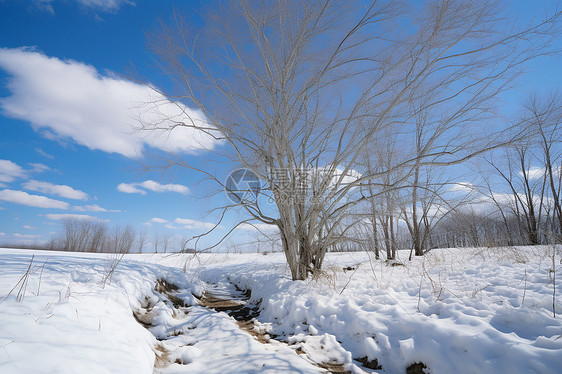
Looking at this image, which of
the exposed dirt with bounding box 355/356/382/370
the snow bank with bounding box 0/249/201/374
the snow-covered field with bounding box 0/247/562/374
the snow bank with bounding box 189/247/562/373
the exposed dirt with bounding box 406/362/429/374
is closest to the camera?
the snow bank with bounding box 0/249/201/374

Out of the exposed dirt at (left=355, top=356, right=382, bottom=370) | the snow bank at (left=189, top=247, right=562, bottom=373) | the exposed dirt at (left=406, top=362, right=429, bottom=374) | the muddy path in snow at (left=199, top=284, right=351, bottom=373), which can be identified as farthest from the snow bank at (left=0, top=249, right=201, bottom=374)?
the exposed dirt at (left=406, top=362, right=429, bottom=374)

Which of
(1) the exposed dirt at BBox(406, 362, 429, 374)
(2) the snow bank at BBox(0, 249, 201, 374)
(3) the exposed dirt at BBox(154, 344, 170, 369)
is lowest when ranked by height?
(3) the exposed dirt at BBox(154, 344, 170, 369)

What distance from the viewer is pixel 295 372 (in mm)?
2357

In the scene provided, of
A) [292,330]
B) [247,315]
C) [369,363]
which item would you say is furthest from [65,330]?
[247,315]

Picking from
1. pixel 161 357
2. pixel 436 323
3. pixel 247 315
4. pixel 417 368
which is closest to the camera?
pixel 417 368

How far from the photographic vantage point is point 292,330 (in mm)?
3752

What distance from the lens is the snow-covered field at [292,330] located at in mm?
1880

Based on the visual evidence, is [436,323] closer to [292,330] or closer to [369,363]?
[369,363]

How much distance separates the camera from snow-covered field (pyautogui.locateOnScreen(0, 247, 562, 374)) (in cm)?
188

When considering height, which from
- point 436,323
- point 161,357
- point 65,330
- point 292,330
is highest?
point 65,330

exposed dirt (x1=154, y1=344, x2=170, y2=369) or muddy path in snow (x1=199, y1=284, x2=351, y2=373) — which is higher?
exposed dirt (x1=154, y1=344, x2=170, y2=369)

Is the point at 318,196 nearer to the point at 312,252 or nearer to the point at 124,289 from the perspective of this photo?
the point at 312,252

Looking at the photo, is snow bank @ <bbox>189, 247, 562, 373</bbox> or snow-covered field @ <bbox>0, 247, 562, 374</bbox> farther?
snow bank @ <bbox>189, 247, 562, 373</bbox>

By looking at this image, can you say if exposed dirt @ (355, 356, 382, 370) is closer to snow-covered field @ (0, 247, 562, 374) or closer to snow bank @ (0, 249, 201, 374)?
snow-covered field @ (0, 247, 562, 374)
